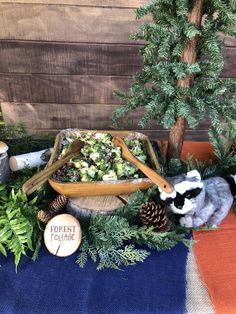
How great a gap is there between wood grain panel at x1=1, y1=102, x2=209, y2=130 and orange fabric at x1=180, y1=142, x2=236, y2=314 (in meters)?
0.81

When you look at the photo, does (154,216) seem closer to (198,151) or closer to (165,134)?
(198,151)

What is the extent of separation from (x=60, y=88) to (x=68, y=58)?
0.15 metres

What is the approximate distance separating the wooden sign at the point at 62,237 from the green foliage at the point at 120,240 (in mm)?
29

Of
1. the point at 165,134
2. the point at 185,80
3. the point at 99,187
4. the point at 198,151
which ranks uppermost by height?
the point at 185,80

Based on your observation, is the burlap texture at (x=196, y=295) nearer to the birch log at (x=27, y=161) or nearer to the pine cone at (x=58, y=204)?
the pine cone at (x=58, y=204)

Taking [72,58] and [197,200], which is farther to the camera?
[72,58]

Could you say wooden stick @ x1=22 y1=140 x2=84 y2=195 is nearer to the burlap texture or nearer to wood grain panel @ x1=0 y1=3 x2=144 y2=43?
the burlap texture

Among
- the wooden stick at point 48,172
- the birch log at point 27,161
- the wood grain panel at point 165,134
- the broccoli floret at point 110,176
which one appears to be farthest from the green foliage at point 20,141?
the wood grain panel at point 165,134

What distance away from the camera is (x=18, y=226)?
2.14 feet

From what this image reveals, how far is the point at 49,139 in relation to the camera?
3.56ft

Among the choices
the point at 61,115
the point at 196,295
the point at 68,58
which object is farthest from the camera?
the point at 61,115

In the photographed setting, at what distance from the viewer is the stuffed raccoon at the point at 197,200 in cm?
72

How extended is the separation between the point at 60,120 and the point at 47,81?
0.66 feet

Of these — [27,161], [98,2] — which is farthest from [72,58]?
[27,161]
